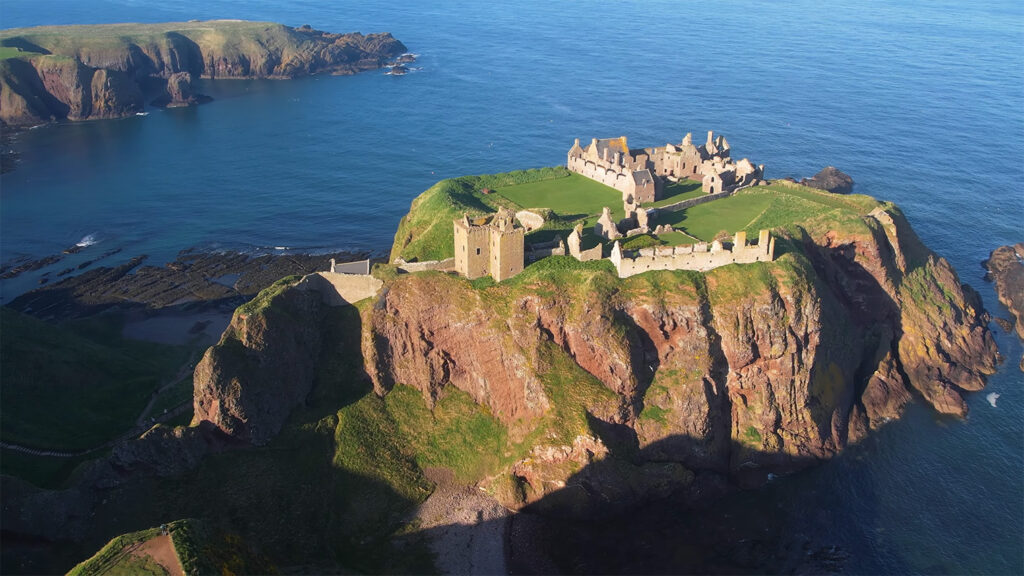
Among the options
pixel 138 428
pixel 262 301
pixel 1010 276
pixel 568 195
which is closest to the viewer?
pixel 262 301

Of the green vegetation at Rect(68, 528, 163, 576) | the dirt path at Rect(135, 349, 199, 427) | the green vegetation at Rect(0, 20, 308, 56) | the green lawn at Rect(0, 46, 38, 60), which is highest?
the green vegetation at Rect(0, 20, 308, 56)

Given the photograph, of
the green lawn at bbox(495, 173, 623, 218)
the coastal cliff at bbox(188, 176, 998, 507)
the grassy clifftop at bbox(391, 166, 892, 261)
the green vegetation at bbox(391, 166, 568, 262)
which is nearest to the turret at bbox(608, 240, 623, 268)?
the coastal cliff at bbox(188, 176, 998, 507)

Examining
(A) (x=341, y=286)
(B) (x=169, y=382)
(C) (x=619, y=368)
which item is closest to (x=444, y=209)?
(A) (x=341, y=286)

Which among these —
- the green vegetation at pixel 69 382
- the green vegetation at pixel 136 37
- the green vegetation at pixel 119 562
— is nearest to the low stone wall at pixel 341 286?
the green vegetation at pixel 69 382

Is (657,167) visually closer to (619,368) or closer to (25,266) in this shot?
(619,368)

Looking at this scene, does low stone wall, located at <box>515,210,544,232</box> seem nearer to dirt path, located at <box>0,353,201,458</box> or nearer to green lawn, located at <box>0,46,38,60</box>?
dirt path, located at <box>0,353,201,458</box>

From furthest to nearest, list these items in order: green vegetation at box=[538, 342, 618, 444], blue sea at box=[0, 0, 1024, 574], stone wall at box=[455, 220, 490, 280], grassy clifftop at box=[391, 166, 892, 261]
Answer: grassy clifftop at box=[391, 166, 892, 261] → stone wall at box=[455, 220, 490, 280] → blue sea at box=[0, 0, 1024, 574] → green vegetation at box=[538, 342, 618, 444]

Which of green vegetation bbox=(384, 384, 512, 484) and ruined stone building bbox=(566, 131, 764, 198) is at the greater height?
ruined stone building bbox=(566, 131, 764, 198)
